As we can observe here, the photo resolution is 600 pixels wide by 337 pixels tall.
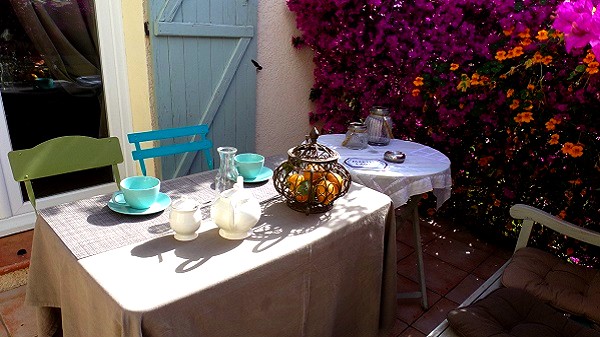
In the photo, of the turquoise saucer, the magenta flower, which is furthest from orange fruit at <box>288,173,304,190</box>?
the magenta flower

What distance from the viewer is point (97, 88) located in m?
2.94

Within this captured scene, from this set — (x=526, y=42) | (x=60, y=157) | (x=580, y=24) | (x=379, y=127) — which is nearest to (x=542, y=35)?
(x=526, y=42)

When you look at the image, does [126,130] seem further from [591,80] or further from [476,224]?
[591,80]

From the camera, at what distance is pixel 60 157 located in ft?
6.05

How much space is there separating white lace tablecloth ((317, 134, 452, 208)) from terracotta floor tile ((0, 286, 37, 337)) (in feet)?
5.77

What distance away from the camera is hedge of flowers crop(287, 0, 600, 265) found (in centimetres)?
237

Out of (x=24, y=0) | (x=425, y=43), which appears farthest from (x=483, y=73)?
(x=24, y=0)

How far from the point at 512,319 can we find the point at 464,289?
107 cm

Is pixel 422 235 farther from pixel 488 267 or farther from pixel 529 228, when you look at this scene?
pixel 529 228

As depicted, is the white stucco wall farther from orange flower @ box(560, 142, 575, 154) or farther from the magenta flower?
the magenta flower

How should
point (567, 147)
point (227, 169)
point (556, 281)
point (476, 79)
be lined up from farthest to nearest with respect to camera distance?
point (476, 79) → point (567, 147) → point (556, 281) → point (227, 169)

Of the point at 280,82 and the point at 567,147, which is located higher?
the point at 280,82

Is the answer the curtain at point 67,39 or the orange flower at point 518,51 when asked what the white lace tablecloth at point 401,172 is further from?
the curtain at point 67,39

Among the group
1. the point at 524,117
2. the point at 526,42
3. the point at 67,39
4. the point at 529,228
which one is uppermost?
the point at 526,42
